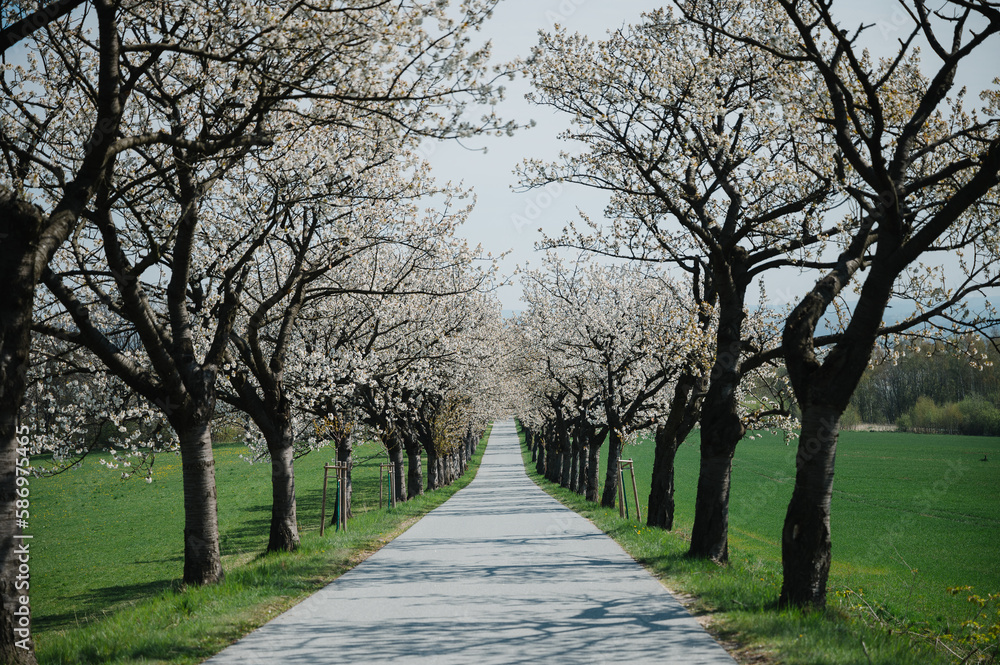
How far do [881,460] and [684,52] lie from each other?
72818 mm

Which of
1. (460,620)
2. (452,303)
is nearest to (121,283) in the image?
(460,620)

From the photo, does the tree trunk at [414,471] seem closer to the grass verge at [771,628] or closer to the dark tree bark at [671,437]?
the dark tree bark at [671,437]

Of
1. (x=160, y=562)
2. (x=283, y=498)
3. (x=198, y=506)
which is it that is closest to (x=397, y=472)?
(x=160, y=562)

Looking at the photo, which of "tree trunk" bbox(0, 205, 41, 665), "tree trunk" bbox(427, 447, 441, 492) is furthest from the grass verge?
"tree trunk" bbox(427, 447, 441, 492)

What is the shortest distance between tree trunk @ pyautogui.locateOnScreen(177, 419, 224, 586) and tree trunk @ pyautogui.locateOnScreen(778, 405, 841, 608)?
759cm

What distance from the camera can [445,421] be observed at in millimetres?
34562

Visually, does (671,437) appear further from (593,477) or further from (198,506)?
(593,477)

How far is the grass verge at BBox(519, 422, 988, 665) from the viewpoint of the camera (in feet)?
19.2

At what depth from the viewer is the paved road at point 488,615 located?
6020 millimetres

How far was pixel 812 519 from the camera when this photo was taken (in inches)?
312

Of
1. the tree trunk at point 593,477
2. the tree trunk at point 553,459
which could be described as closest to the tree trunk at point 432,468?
the tree trunk at point 553,459

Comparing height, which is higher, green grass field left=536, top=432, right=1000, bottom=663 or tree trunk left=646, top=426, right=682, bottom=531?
tree trunk left=646, top=426, right=682, bottom=531

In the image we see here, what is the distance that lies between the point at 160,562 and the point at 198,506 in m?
15.5

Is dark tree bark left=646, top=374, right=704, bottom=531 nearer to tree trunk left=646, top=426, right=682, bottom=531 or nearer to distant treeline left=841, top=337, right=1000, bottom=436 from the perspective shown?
tree trunk left=646, top=426, right=682, bottom=531
